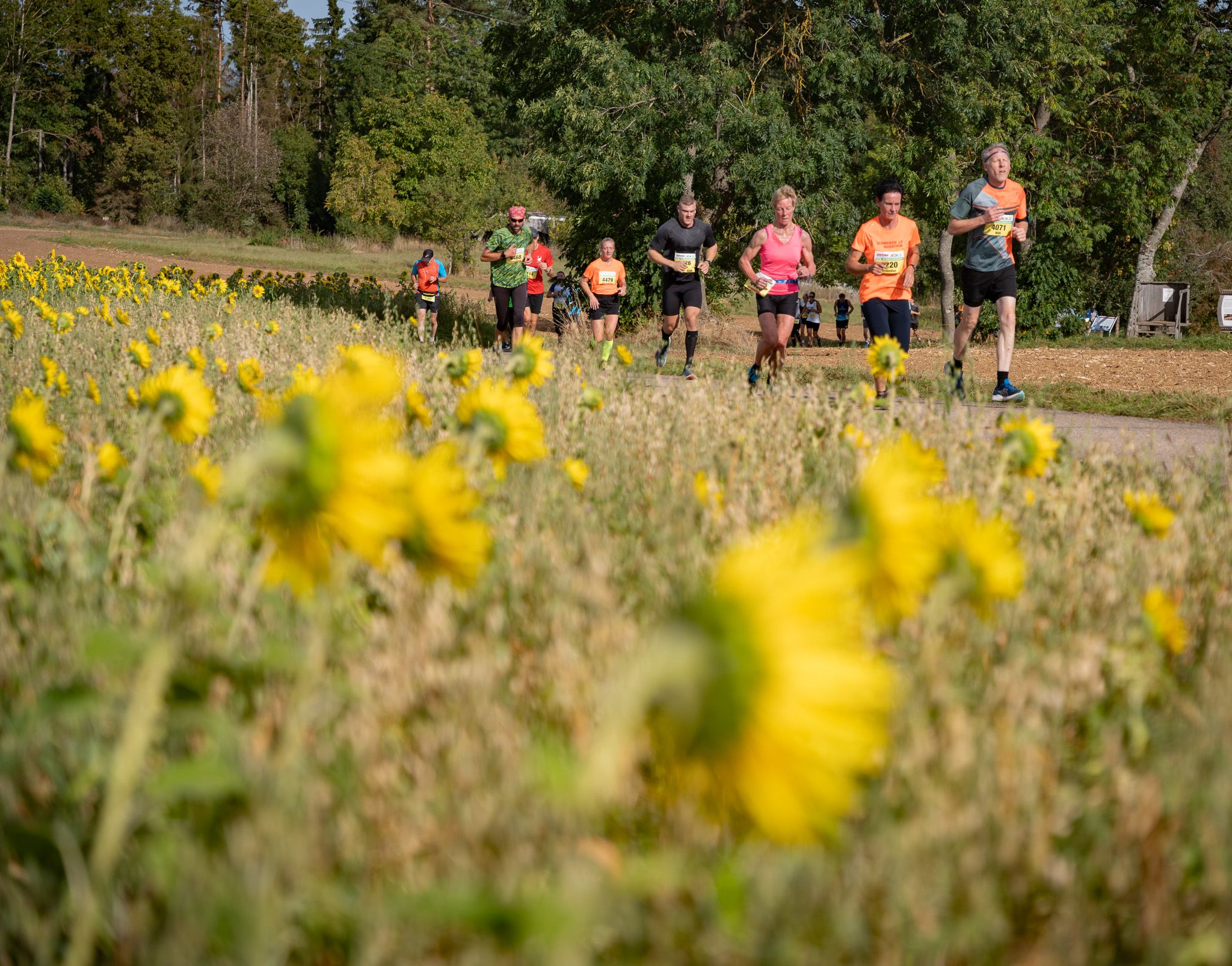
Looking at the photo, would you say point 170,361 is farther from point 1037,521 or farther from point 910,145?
point 910,145

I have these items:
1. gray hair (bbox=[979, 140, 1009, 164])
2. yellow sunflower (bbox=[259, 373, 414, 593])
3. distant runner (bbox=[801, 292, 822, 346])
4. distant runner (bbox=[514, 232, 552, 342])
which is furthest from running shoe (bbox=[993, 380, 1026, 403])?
distant runner (bbox=[801, 292, 822, 346])

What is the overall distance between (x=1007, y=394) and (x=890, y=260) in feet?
4.40

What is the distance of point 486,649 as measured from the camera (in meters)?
1.76

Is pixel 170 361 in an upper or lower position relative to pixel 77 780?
A: upper

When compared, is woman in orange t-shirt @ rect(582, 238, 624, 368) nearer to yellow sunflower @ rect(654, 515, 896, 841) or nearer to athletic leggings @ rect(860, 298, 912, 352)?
athletic leggings @ rect(860, 298, 912, 352)

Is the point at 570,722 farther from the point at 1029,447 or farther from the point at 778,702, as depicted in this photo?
the point at 1029,447

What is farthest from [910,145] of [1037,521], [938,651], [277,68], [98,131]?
[277,68]

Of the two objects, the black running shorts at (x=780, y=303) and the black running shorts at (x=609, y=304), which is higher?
the black running shorts at (x=609, y=304)

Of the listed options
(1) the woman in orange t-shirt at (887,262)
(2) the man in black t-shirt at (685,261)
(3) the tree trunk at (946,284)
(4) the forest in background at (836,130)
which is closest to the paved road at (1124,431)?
(1) the woman in orange t-shirt at (887,262)

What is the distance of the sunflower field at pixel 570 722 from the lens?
821 mm

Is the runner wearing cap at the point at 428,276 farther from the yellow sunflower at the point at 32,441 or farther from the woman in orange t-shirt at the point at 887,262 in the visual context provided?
the yellow sunflower at the point at 32,441

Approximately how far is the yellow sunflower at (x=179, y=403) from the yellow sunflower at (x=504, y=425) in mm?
525

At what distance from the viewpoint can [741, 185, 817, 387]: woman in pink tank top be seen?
8.58 metres

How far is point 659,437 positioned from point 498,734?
281 cm
